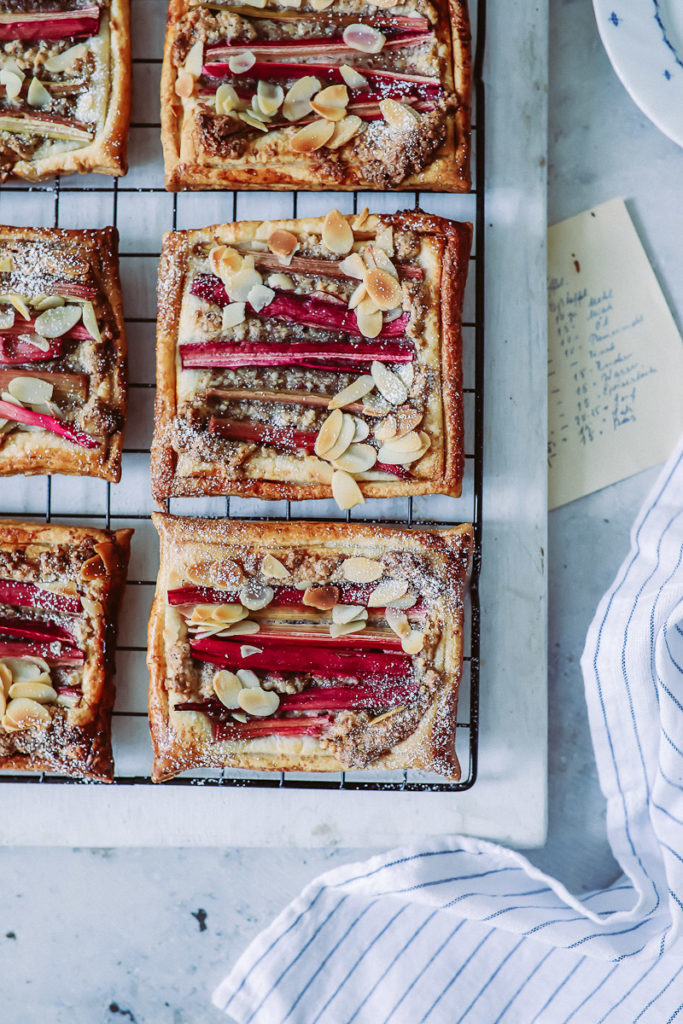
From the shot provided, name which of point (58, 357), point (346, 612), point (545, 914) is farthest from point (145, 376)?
point (545, 914)

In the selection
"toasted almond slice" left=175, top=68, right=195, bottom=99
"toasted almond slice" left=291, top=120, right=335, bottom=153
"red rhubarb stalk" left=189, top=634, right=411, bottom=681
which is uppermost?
"toasted almond slice" left=175, top=68, right=195, bottom=99

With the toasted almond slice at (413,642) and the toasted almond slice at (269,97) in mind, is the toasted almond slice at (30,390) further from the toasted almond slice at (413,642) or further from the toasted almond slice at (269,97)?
the toasted almond slice at (413,642)

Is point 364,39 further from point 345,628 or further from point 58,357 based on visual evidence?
point 345,628

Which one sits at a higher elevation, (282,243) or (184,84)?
(184,84)

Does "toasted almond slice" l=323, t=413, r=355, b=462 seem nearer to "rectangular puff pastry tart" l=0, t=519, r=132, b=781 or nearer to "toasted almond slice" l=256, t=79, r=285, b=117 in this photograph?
"rectangular puff pastry tart" l=0, t=519, r=132, b=781

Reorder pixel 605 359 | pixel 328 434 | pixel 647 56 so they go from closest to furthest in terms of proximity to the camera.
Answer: pixel 328 434 → pixel 647 56 → pixel 605 359

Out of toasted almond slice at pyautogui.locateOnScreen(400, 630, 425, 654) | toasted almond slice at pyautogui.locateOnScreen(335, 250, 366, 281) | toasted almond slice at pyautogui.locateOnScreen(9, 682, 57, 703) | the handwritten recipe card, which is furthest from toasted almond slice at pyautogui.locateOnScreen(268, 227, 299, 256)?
toasted almond slice at pyautogui.locateOnScreen(9, 682, 57, 703)
